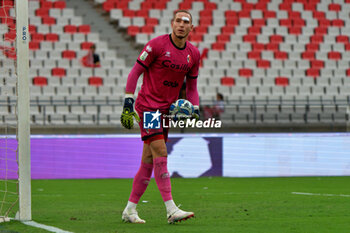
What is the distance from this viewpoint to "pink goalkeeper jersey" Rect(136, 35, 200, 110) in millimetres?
6918

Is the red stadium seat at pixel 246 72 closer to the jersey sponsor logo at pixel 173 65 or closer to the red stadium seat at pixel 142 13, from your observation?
the red stadium seat at pixel 142 13

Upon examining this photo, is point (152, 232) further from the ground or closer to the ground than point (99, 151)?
further from the ground

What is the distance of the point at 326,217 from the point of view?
23.1 feet

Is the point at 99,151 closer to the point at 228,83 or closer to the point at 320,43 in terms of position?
the point at 228,83

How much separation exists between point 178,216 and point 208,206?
2.10 meters

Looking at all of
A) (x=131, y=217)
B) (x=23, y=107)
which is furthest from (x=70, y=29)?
(x=131, y=217)

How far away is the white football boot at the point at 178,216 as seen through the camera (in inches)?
255

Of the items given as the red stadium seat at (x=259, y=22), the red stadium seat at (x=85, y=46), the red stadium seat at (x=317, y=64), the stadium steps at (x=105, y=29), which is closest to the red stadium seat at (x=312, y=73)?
the red stadium seat at (x=317, y=64)

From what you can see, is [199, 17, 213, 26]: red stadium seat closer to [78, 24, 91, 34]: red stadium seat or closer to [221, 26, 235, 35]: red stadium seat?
[221, 26, 235, 35]: red stadium seat

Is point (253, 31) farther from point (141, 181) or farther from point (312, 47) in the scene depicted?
point (141, 181)

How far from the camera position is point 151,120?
22.6ft

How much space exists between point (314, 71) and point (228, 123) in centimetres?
856

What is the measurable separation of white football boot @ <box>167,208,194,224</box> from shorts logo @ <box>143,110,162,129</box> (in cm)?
88

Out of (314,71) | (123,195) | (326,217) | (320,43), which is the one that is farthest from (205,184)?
(320,43)
